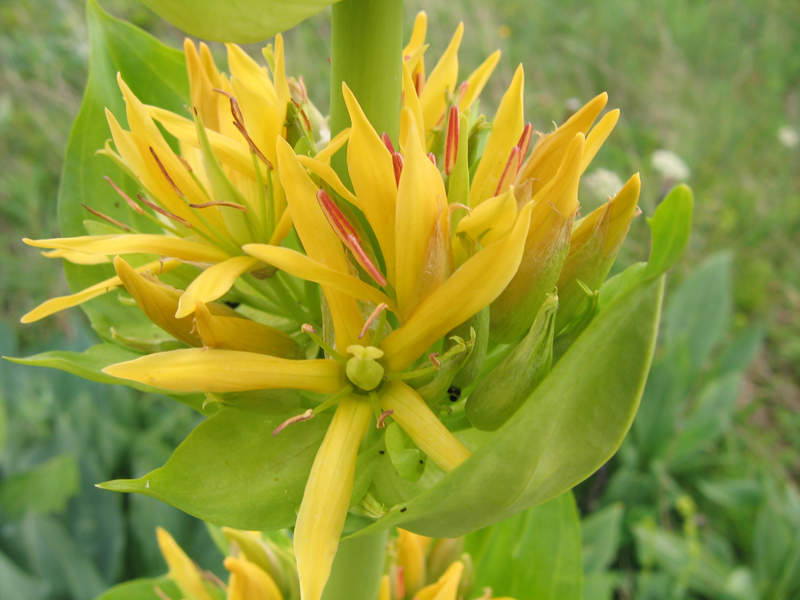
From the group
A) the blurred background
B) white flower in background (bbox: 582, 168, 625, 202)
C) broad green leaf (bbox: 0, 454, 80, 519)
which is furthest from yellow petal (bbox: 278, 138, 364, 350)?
broad green leaf (bbox: 0, 454, 80, 519)

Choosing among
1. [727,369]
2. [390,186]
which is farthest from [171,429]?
[727,369]

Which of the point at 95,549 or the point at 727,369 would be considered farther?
the point at 727,369

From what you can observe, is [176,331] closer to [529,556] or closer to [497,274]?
[497,274]

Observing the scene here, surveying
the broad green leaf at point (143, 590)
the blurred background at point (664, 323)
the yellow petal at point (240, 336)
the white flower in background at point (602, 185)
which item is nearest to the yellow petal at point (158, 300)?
the yellow petal at point (240, 336)

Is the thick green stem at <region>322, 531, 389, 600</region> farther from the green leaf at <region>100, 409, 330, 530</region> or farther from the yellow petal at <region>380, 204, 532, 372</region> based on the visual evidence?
the yellow petal at <region>380, 204, 532, 372</region>

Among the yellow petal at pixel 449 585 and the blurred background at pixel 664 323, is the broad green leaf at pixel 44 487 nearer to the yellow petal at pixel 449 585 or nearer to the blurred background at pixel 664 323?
the blurred background at pixel 664 323

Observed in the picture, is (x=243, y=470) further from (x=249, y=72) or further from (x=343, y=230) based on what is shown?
(x=249, y=72)
